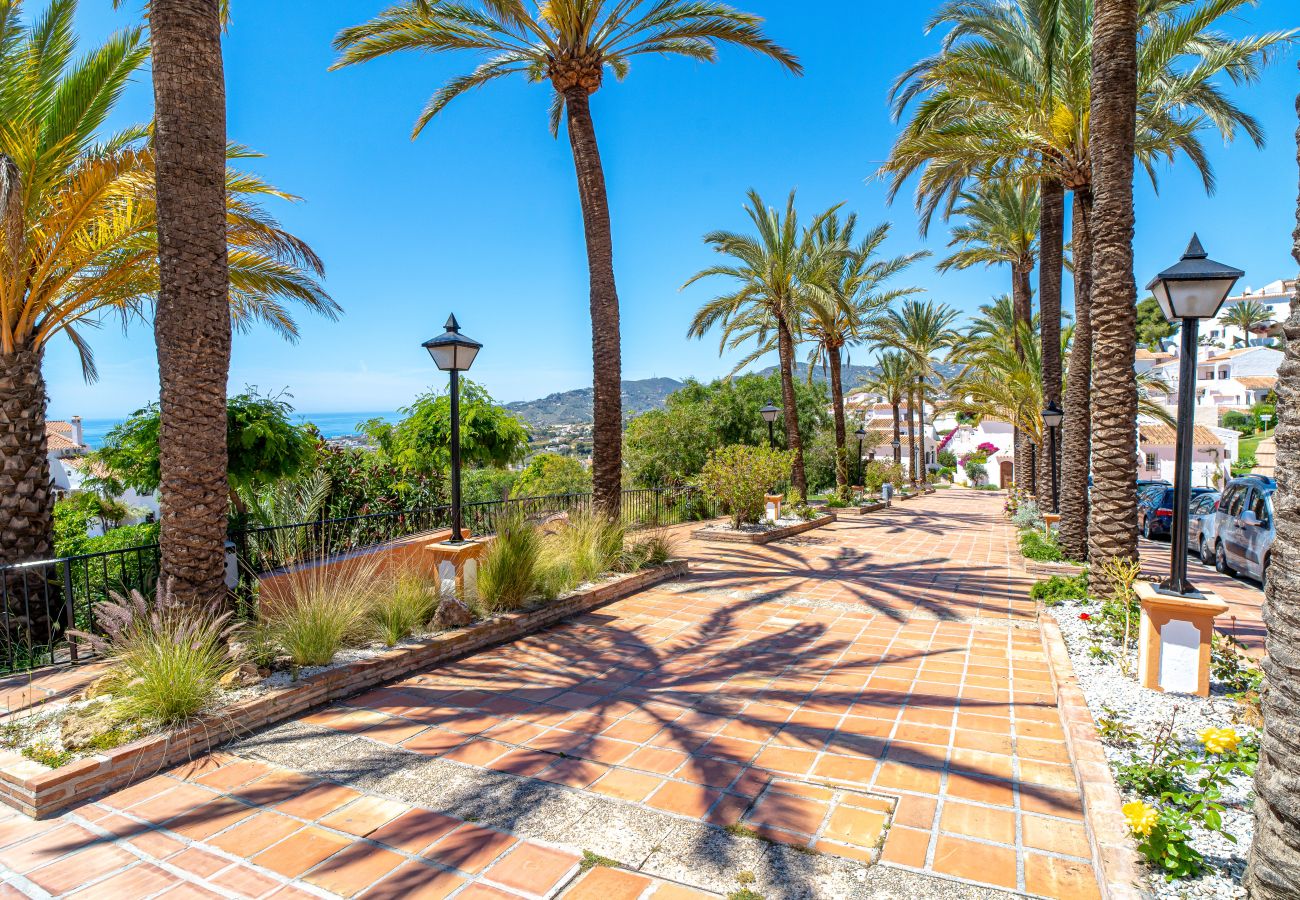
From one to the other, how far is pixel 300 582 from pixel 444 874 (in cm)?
442

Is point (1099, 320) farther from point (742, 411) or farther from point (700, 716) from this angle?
point (742, 411)

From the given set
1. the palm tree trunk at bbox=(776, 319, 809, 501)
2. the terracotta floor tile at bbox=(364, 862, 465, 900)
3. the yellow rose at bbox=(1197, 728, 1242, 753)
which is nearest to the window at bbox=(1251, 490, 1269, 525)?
the palm tree trunk at bbox=(776, 319, 809, 501)

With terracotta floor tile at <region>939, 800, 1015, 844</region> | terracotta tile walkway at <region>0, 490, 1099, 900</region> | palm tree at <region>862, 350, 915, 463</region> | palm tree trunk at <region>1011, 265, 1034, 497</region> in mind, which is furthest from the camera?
palm tree at <region>862, 350, 915, 463</region>

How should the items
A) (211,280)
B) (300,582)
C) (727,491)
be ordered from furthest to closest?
1. (727,491)
2. (300,582)
3. (211,280)

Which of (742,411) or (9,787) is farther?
(742,411)

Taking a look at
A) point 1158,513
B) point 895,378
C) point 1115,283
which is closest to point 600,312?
point 1115,283

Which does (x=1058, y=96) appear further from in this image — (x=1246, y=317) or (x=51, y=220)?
(x=1246, y=317)

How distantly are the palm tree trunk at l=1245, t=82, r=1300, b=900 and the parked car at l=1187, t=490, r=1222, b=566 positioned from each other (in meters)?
12.7

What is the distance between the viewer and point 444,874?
Result: 3.13 meters

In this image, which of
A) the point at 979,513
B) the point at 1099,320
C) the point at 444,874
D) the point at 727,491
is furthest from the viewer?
the point at 979,513

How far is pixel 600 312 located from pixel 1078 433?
7327 millimetres

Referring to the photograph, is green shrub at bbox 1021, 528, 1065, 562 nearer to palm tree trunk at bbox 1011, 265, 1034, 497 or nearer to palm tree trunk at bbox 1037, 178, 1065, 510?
palm tree trunk at bbox 1037, 178, 1065, 510

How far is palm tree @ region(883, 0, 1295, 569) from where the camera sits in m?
9.78

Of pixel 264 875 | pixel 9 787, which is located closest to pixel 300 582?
pixel 9 787
